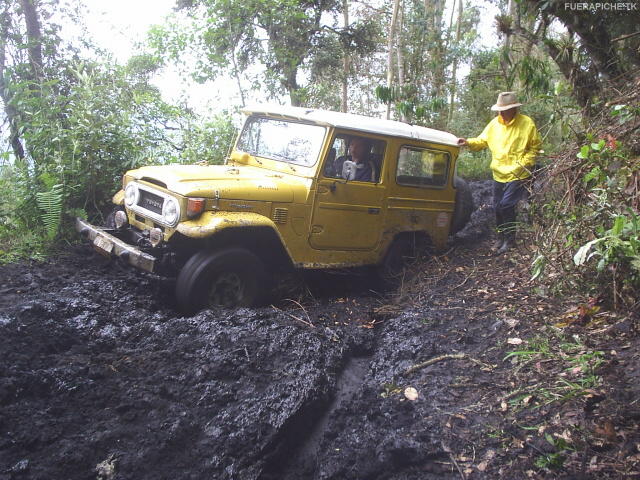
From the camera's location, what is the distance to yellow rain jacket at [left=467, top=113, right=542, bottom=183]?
5.50 metres

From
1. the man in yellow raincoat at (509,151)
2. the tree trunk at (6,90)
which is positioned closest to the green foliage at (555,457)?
the man in yellow raincoat at (509,151)

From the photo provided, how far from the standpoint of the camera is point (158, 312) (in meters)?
4.18

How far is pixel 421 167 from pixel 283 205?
189 cm

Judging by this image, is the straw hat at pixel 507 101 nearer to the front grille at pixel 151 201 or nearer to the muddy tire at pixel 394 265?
the muddy tire at pixel 394 265

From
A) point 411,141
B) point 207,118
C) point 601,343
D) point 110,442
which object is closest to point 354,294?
point 411,141

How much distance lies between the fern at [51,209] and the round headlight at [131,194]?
1.17 meters

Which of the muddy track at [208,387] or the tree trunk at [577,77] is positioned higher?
the tree trunk at [577,77]

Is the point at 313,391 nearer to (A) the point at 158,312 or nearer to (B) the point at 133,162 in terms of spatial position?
(A) the point at 158,312

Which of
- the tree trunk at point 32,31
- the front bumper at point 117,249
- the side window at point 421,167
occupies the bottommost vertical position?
the front bumper at point 117,249

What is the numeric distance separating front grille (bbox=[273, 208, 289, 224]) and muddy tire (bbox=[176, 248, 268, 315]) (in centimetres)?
40

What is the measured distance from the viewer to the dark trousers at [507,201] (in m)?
5.69

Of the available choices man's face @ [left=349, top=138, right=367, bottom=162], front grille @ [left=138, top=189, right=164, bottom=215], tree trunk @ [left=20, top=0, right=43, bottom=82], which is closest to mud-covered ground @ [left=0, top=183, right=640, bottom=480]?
front grille @ [left=138, top=189, right=164, bottom=215]

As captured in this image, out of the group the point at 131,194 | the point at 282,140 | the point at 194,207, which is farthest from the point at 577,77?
the point at 131,194

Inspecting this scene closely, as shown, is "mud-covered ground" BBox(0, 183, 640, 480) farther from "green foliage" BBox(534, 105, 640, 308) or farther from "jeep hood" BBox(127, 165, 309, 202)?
"jeep hood" BBox(127, 165, 309, 202)
